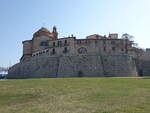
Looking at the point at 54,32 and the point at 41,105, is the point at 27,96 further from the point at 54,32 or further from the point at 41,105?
the point at 54,32

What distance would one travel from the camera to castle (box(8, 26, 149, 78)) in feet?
160

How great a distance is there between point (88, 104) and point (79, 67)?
36003 millimetres

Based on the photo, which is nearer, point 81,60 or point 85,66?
point 85,66

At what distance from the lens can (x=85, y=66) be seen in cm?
4894

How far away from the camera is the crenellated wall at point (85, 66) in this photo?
4838 centimetres

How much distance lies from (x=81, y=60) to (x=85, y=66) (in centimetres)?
187

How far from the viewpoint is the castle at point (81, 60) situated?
160ft

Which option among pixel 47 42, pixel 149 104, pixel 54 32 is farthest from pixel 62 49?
pixel 149 104

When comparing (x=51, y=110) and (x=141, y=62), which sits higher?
(x=141, y=62)

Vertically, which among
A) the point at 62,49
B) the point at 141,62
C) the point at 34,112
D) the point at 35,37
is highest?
the point at 35,37

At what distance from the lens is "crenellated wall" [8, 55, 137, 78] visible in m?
48.4

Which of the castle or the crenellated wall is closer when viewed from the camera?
the crenellated wall

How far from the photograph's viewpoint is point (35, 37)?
68625mm

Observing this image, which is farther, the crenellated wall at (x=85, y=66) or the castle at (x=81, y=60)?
the castle at (x=81, y=60)
